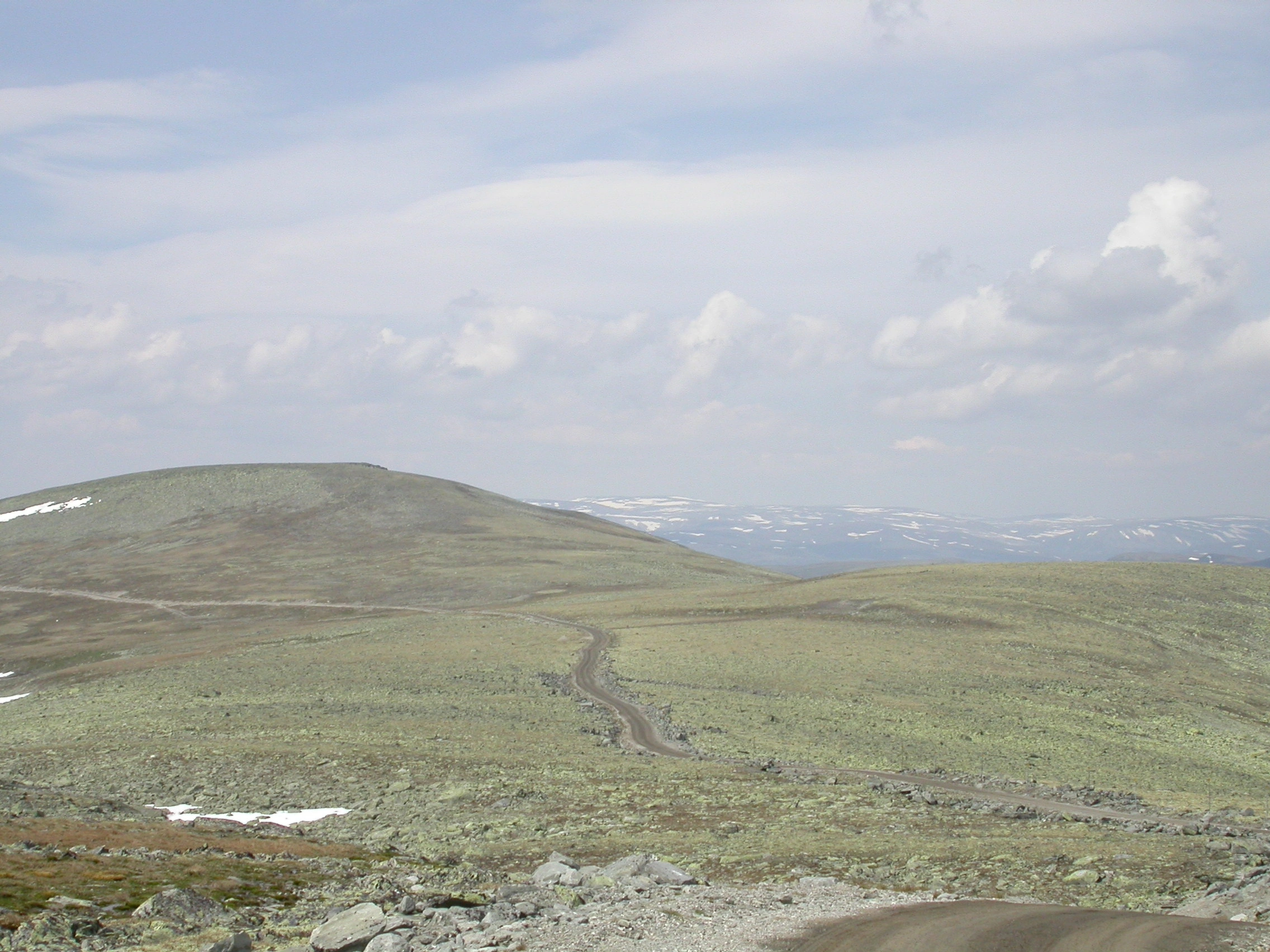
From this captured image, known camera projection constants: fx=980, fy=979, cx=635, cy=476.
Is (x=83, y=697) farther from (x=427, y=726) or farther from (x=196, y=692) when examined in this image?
(x=427, y=726)

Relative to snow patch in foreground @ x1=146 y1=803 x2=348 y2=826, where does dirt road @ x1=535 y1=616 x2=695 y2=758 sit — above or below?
below

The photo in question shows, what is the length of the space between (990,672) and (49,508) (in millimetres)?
164917

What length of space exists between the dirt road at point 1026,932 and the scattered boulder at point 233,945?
339 inches

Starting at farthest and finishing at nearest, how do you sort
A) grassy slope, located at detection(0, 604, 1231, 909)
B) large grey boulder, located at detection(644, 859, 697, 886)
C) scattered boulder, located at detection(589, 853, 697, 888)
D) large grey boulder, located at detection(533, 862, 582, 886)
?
1. grassy slope, located at detection(0, 604, 1231, 909)
2. large grey boulder, located at detection(533, 862, 582, 886)
3. large grey boulder, located at detection(644, 859, 697, 886)
4. scattered boulder, located at detection(589, 853, 697, 888)

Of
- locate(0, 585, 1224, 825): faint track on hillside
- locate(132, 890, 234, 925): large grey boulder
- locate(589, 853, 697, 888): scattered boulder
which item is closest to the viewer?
locate(132, 890, 234, 925): large grey boulder

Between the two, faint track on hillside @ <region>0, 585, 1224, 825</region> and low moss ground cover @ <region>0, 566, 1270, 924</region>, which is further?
faint track on hillside @ <region>0, 585, 1224, 825</region>

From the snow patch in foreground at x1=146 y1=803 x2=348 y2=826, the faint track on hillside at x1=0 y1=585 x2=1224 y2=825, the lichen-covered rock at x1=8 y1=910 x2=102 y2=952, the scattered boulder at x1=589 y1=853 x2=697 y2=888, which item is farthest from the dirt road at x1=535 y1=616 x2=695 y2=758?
the lichen-covered rock at x1=8 y1=910 x2=102 y2=952

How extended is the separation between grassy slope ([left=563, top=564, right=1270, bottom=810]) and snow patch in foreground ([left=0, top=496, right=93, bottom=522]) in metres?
124

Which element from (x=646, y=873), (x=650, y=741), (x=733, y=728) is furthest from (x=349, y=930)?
(x=733, y=728)

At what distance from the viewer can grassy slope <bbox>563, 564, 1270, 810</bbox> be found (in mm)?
40938

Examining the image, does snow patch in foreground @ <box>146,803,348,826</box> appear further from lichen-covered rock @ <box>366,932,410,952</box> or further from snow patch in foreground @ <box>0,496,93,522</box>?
snow patch in foreground @ <box>0,496,93,522</box>

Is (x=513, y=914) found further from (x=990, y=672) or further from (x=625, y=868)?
(x=990, y=672)

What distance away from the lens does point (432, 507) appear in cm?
16338

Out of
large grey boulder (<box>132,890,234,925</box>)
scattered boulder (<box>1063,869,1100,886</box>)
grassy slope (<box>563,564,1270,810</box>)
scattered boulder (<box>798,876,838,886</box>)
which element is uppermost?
large grey boulder (<box>132,890,234,925</box>)
